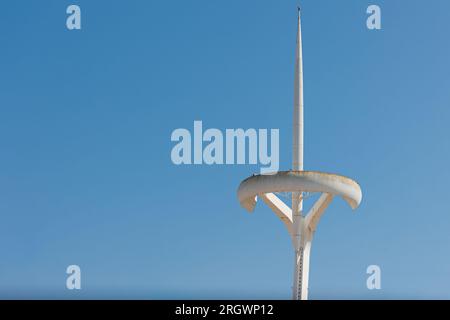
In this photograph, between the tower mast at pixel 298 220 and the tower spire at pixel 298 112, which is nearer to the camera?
the tower mast at pixel 298 220

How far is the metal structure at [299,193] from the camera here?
60281 millimetres

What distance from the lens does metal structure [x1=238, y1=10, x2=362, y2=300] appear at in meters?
60.3

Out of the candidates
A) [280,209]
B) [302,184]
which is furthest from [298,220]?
[302,184]

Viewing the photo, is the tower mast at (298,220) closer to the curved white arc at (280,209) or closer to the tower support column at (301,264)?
the tower support column at (301,264)

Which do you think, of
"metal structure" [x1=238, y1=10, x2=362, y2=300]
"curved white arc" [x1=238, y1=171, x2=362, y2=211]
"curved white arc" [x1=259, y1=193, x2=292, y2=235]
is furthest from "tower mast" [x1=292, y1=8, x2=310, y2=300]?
"curved white arc" [x1=238, y1=171, x2=362, y2=211]

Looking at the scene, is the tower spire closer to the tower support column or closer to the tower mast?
the tower mast

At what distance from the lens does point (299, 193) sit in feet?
212

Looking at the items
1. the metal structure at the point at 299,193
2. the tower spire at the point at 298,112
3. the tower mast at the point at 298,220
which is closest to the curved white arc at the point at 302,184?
the metal structure at the point at 299,193

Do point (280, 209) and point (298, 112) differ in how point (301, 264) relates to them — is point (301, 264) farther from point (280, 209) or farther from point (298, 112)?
point (298, 112)

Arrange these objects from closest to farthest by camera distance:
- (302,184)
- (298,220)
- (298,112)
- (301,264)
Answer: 1. (302,184)
2. (301,264)
3. (298,220)
4. (298,112)
